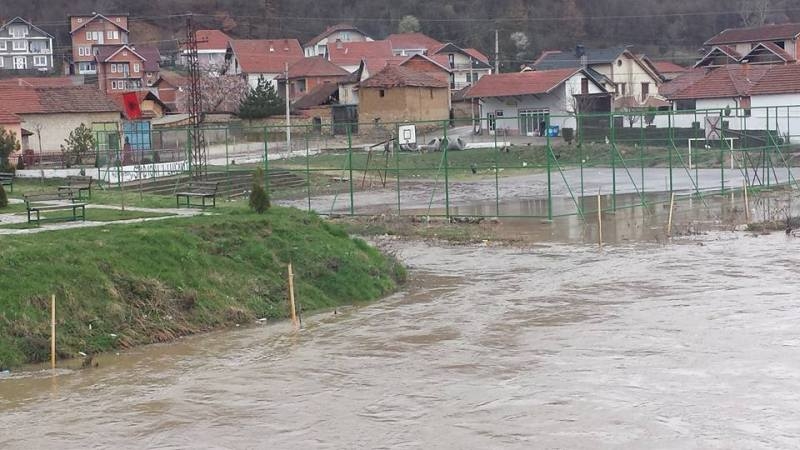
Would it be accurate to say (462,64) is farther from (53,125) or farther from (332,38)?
(53,125)

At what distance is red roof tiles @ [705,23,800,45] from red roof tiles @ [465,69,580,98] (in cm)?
2285

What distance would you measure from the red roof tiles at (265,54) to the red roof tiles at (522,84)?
24807 millimetres

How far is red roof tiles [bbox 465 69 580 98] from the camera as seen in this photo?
7650 centimetres

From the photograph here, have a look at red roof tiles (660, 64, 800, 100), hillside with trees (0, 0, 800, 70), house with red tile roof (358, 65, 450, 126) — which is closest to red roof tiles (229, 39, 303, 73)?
hillside with trees (0, 0, 800, 70)

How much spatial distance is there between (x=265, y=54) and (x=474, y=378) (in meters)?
92.7

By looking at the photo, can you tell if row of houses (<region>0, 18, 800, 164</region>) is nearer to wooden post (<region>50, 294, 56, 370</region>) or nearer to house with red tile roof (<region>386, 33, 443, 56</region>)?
house with red tile roof (<region>386, 33, 443, 56</region>)

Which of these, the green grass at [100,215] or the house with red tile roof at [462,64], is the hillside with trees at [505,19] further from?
the green grass at [100,215]

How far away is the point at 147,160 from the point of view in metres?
54.1

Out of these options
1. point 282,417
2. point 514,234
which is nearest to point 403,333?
point 282,417

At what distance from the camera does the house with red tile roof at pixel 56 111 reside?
58.2 metres

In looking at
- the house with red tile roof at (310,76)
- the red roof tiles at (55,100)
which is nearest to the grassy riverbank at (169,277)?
the red roof tiles at (55,100)

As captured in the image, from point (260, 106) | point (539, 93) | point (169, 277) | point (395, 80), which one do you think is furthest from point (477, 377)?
point (260, 106)

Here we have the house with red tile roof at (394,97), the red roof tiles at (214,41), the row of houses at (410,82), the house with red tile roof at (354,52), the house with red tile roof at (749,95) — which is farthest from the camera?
the red roof tiles at (214,41)

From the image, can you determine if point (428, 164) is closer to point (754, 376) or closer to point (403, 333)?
point (403, 333)
